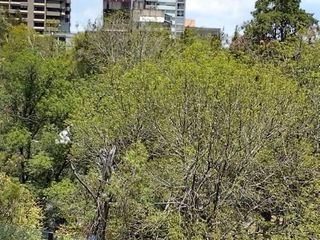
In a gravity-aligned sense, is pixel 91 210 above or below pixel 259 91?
below

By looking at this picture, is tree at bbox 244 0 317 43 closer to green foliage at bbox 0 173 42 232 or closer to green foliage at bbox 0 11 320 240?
green foliage at bbox 0 11 320 240

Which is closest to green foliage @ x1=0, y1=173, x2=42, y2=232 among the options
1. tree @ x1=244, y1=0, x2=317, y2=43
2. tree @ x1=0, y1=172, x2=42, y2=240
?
tree @ x1=0, y1=172, x2=42, y2=240

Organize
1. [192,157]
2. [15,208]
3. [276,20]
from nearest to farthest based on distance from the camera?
[192,157] → [15,208] → [276,20]

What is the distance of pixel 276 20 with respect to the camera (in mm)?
29031

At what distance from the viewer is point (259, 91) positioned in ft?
51.0

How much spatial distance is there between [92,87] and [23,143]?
306 cm

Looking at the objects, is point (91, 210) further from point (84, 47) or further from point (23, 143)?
point (84, 47)

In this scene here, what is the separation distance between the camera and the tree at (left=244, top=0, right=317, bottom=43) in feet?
95.1

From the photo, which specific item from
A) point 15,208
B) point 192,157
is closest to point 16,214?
point 15,208

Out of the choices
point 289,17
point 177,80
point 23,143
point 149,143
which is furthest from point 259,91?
point 289,17

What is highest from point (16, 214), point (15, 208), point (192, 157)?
point (192, 157)

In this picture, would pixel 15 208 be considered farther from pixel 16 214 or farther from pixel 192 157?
A: pixel 192 157

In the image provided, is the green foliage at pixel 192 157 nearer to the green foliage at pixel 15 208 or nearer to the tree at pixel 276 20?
the green foliage at pixel 15 208

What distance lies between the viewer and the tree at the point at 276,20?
2898cm
